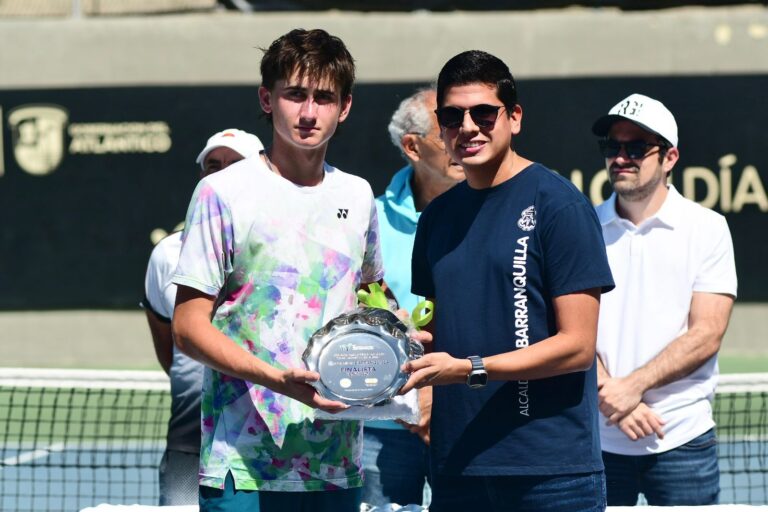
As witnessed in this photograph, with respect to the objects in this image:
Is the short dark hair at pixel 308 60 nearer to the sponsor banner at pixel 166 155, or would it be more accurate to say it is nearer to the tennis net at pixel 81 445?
the tennis net at pixel 81 445

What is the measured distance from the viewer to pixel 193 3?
1316 centimetres

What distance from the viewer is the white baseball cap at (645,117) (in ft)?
16.0

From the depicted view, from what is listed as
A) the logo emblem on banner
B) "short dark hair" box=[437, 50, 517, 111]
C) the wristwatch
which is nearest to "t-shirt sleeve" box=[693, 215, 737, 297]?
"short dark hair" box=[437, 50, 517, 111]

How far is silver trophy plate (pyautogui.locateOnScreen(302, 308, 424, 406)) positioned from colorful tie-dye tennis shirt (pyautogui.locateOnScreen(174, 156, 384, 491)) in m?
0.16

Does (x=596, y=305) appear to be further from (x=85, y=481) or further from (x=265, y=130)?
(x=265, y=130)

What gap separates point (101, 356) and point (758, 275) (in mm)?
6570

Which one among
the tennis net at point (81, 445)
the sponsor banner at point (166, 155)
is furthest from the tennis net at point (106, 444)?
the sponsor banner at point (166, 155)

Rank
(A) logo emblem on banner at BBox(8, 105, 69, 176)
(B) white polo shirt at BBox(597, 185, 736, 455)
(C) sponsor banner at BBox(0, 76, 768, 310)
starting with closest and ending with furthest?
(B) white polo shirt at BBox(597, 185, 736, 455) < (C) sponsor banner at BBox(0, 76, 768, 310) < (A) logo emblem on banner at BBox(8, 105, 69, 176)

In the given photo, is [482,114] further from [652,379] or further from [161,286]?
[161,286]

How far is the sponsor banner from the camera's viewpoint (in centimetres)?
1244

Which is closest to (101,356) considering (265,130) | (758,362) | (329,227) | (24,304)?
(24,304)

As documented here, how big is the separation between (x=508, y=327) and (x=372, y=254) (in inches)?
19.4

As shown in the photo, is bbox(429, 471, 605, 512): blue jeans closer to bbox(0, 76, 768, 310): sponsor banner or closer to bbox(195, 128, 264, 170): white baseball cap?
bbox(195, 128, 264, 170): white baseball cap

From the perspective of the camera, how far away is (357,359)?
3.20 m
